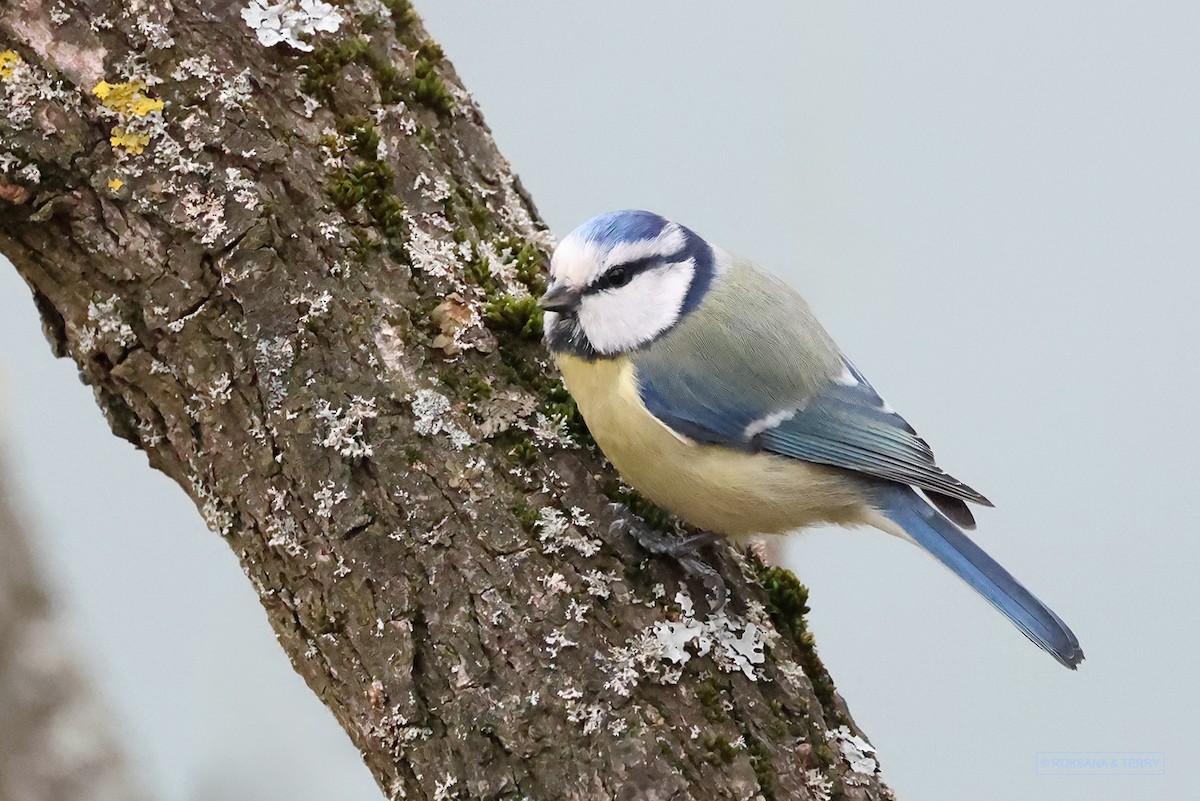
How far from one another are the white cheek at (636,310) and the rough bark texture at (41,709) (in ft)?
4.09

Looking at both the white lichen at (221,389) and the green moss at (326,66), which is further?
the green moss at (326,66)

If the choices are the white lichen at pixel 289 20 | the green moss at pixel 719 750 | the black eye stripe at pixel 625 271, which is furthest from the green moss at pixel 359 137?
the green moss at pixel 719 750

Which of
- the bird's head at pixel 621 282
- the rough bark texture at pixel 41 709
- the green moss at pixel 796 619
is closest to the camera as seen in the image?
the green moss at pixel 796 619

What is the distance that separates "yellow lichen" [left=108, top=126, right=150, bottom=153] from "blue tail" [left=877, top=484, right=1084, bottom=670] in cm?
115

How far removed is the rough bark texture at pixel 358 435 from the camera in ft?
3.55

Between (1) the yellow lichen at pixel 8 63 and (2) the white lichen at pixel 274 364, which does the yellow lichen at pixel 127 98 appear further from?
(2) the white lichen at pixel 274 364

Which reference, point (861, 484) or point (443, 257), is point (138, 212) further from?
point (861, 484)

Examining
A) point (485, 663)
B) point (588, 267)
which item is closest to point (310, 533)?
point (485, 663)

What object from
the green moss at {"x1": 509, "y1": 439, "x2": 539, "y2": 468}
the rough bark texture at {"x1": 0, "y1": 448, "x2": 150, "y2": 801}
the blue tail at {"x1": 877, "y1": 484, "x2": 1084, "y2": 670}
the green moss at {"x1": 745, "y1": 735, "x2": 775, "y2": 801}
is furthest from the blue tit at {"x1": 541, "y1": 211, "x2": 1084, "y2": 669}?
the rough bark texture at {"x1": 0, "y1": 448, "x2": 150, "y2": 801}

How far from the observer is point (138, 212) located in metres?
1.19

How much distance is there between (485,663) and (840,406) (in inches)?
28.6

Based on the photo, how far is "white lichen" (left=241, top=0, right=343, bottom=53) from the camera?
4.22ft

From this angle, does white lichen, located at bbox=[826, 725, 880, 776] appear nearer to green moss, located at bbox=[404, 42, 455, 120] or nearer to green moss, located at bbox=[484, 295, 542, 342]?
green moss, located at bbox=[484, 295, 542, 342]

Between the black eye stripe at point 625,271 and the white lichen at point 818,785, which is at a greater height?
the black eye stripe at point 625,271
